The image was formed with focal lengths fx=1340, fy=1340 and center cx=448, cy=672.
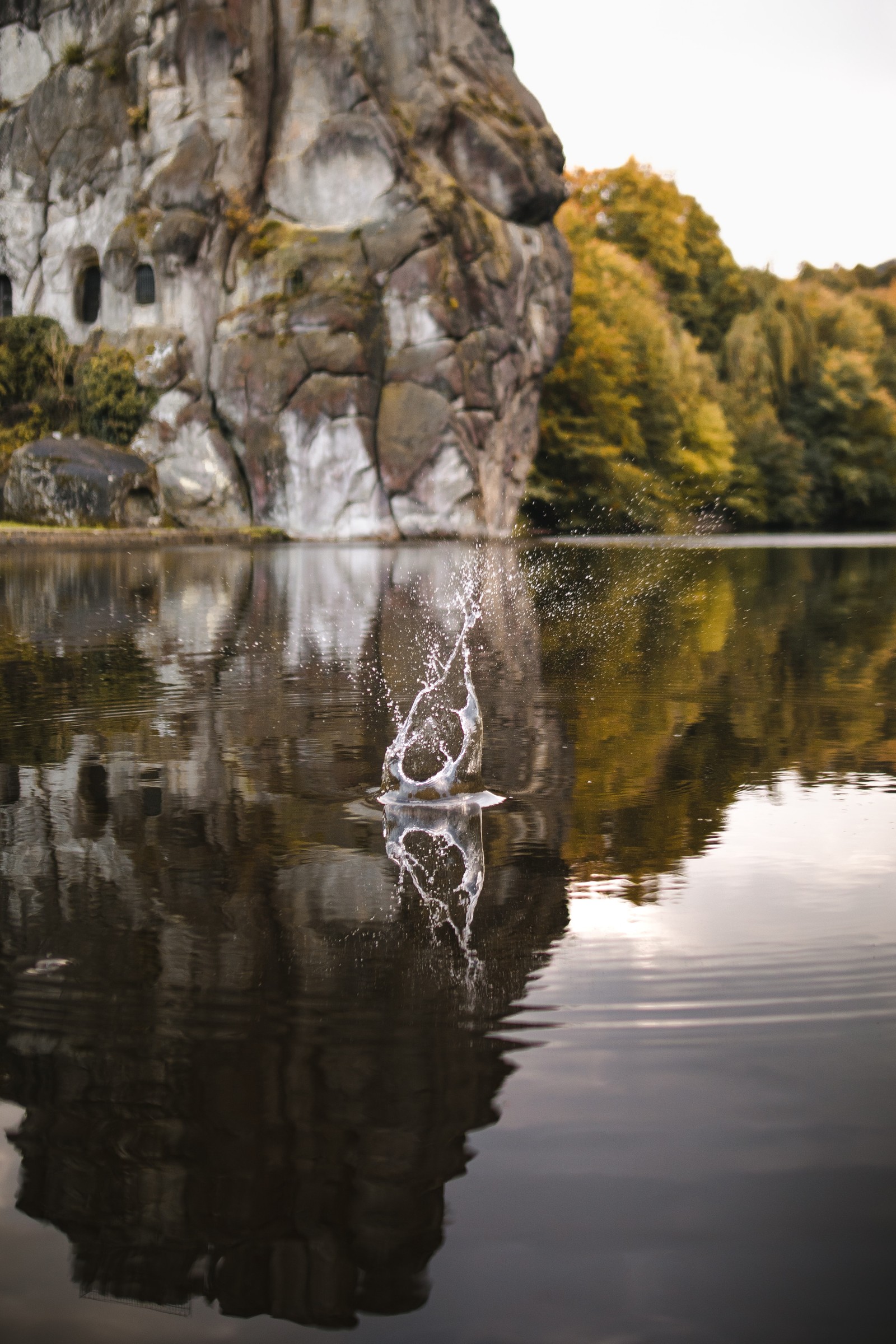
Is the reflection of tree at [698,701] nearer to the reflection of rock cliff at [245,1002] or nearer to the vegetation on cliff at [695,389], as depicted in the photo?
the reflection of rock cliff at [245,1002]

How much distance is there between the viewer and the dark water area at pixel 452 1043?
7.96ft

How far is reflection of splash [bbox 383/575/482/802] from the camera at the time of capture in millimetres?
6523

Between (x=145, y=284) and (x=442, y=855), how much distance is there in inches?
1682

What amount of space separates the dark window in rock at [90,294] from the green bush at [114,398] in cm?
385

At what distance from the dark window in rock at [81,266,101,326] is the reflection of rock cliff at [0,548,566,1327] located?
135 feet

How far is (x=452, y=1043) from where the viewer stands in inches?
134

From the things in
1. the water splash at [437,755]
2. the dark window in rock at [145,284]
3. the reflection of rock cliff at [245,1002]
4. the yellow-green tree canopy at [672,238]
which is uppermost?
the yellow-green tree canopy at [672,238]

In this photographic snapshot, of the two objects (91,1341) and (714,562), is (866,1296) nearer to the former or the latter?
(91,1341)

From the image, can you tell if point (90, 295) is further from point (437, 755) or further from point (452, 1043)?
point (452, 1043)

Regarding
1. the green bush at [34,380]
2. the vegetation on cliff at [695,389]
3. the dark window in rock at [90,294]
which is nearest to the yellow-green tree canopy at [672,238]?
the vegetation on cliff at [695,389]

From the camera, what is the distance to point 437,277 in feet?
140

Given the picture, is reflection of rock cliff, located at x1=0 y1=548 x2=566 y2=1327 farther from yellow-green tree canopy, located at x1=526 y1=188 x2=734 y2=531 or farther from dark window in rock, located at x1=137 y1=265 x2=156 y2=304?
yellow-green tree canopy, located at x1=526 y1=188 x2=734 y2=531

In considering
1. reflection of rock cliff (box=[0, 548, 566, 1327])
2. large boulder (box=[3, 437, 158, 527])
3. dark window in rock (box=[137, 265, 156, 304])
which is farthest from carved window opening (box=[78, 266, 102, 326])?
reflection of rock cliff (box=[0, 548, 566, 1327])

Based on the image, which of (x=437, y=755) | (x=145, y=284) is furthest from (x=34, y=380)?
(x=437, y=755)
